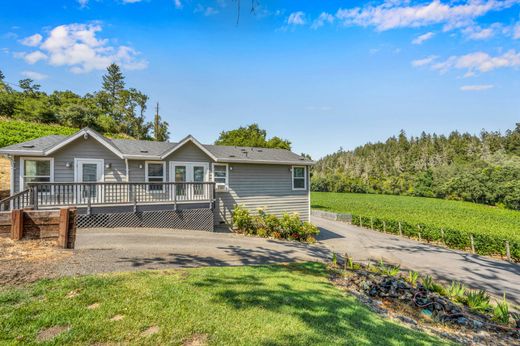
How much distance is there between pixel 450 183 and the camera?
5162 cm

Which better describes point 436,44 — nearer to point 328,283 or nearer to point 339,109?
point 339,109

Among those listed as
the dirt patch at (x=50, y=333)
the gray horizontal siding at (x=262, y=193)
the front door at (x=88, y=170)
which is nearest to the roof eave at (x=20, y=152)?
the front door at (x=88, y=170)

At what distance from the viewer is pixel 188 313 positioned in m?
3.55

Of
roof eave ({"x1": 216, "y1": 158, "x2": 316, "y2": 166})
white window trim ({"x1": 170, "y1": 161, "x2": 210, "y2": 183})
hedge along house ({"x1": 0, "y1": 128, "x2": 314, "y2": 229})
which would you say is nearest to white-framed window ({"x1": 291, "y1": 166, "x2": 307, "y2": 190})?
hedge along house ({"x1": 0, "y1": 128, "x2": 314, "y2": 229})

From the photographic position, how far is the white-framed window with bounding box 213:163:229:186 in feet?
46.8

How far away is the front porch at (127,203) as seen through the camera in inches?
376

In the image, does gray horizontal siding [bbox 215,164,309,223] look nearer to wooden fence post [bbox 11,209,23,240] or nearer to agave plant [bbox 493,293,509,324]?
wooden fence post [bbox 11,209,23,240]

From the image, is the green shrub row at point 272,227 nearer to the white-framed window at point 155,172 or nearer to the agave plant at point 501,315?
the white-framed window at point 155,172

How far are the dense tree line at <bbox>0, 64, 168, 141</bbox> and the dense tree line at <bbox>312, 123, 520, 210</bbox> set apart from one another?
143 feet

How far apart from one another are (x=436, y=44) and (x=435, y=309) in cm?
1313

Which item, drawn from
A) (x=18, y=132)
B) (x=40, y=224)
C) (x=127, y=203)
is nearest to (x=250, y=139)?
(x=18, y=132)

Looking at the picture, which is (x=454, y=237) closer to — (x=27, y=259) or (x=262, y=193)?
(x=262, y=193)

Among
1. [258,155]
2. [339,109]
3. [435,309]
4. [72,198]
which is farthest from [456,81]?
[72,198]

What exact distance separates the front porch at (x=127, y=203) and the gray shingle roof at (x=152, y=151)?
1.93m
